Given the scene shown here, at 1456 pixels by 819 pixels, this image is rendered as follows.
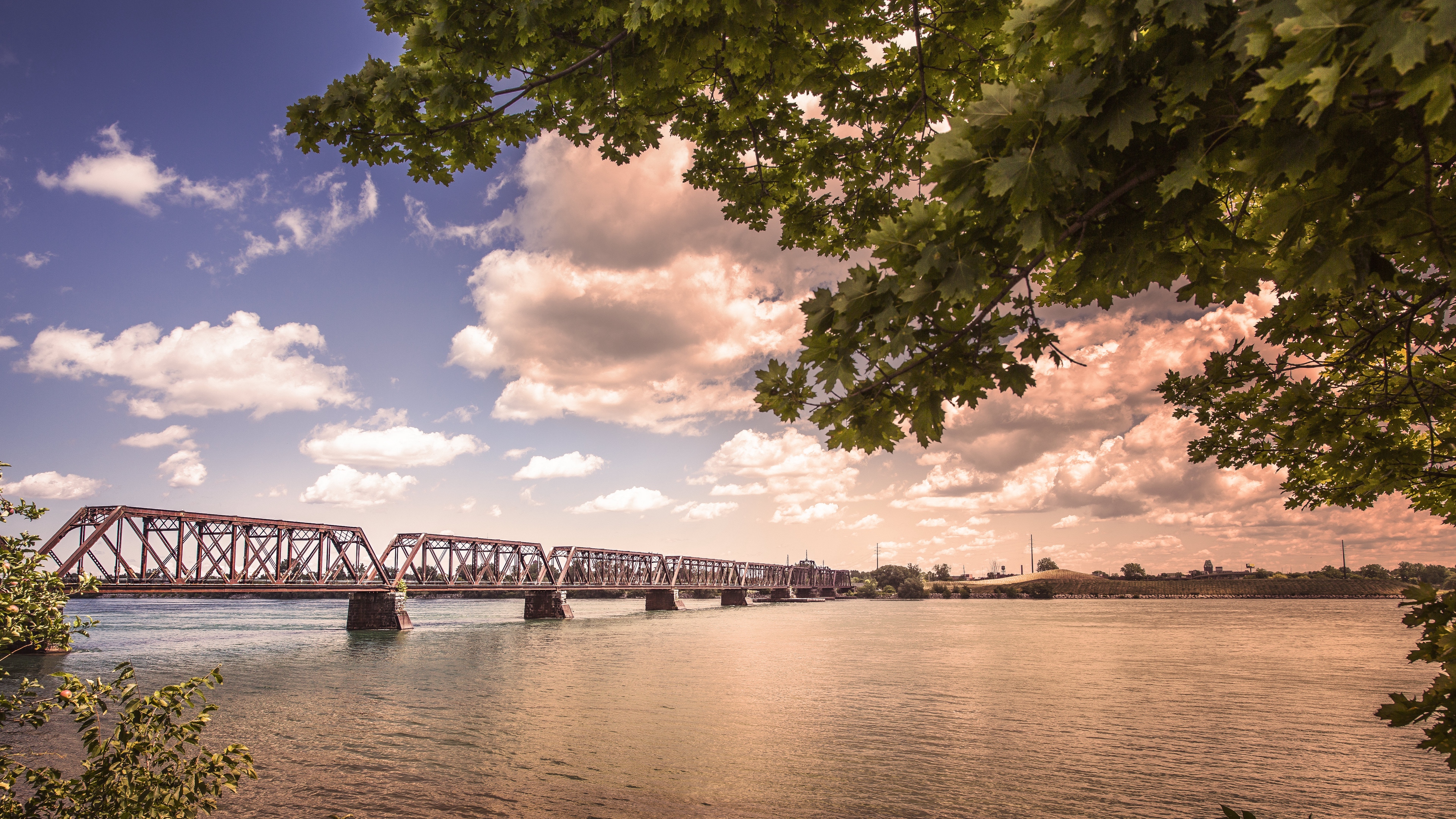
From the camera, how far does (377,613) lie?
68688mm

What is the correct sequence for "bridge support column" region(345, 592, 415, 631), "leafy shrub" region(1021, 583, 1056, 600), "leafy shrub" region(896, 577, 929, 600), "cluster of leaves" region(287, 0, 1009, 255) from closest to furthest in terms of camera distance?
"cluster of leaves" region(287, 0, 1009, 255)
"bridge support column" region(345, 592, 415, 631)
"leafy shrub" region(896, 577, 929, 600)
"leafy shrub" region(1021, 583, 1056, 600)

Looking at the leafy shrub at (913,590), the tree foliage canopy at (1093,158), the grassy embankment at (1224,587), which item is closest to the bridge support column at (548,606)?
the tree foliage canopy at (1093,158)

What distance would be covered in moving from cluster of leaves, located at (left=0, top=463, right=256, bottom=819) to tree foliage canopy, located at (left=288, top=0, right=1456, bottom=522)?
4704mm

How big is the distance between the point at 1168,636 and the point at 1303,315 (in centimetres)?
6235

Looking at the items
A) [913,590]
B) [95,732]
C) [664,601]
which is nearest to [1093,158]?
[95,732]

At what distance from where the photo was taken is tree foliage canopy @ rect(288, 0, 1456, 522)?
2.48m

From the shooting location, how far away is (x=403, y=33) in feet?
20.7

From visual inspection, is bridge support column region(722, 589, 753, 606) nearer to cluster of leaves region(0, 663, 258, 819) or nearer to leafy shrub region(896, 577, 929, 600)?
leafy shrub region(896, 577, 929, 600)

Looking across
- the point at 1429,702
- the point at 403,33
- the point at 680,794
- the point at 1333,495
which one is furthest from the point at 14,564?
the point at 1333,495

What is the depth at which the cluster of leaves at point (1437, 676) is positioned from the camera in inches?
132

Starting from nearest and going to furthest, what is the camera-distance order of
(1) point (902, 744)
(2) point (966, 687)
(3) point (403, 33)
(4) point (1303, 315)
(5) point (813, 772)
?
(4) point (1303, 315) → (3) point (403, 33) → (5) point (813, 772) → (1) point (902, 744) → (2) point (966, 687)

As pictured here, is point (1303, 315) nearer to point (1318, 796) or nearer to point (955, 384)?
point (955, 384)

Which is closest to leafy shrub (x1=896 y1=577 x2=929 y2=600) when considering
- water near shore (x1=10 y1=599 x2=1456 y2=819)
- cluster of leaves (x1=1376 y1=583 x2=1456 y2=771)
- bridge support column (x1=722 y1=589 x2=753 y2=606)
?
bridge support column (x1=722 y1=589 x2=753 y2=606)

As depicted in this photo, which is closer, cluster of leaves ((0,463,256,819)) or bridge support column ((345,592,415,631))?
cluster of leaves ((0,463,256,819))
